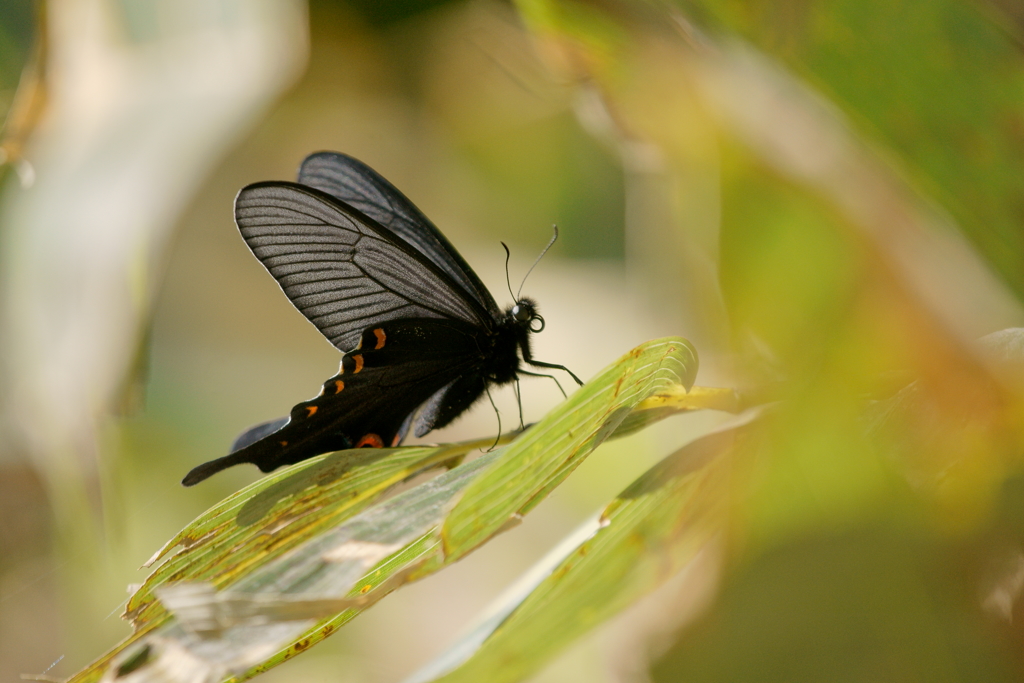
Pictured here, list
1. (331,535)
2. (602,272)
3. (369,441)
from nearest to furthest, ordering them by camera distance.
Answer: (331,535) < (369,441) < (602,272)

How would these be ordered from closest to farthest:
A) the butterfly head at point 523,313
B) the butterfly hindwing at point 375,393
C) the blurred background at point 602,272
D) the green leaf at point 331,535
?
1. the green leaf at point 331,535
2. the blurred background at point 602,272
3. the butterfly hindwing at point 375,393
4. the butterfly head at point 523,313

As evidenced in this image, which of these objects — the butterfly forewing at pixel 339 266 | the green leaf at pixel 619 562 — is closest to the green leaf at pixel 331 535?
the green leaf at pixel 619 562

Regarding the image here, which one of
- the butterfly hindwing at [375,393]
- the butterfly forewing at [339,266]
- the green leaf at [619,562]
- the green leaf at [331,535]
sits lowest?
the green leaf at [619,562]

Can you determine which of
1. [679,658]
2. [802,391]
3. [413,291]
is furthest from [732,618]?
[413,291]

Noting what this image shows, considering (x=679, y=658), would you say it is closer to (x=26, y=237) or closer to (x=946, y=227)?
(x=946, y=227)

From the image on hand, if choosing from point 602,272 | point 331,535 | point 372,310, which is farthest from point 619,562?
point 602,272

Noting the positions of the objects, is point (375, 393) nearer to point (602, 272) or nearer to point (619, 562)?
point (619, 562)

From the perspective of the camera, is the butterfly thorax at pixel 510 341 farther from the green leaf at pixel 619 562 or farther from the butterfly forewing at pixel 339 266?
the green leaf at pixel 619 562
